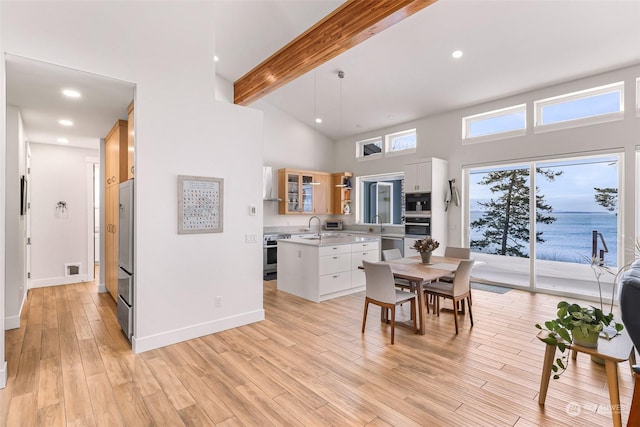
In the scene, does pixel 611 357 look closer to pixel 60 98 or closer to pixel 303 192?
pixel 60 98

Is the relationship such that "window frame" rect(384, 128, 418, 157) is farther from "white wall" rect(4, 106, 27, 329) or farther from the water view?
"white wall" rect(4, 106, 27, 329)

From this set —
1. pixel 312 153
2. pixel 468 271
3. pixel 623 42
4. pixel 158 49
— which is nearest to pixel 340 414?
pixel 468 271

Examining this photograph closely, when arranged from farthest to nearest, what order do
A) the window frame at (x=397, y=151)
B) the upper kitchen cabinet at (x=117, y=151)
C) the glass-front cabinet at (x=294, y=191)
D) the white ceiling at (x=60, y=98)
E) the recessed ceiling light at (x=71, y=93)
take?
the glass-front cabinet at (x=294, y=191) → the window frame at (x=397, y=151) → the upper kitchen cabinet at (x=117, y=151) → the recessed ceiling light at (x=71, y=93) → the white ceiling at (x=60, y=98)

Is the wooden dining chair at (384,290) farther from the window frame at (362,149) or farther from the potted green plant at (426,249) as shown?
the window frame at (362,149)

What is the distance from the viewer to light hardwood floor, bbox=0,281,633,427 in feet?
6.96

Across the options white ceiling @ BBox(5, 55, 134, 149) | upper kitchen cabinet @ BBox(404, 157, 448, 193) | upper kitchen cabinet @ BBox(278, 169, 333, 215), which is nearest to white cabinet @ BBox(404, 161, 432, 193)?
upper kitchen cabinet @ BBox(404, 157, 448, 193)

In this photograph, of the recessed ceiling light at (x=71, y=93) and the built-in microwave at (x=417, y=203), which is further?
the built-in microwave at (x=417, y=203)

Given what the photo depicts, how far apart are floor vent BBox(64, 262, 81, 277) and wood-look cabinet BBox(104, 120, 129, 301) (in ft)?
4.03

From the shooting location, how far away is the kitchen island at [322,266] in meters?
4.73

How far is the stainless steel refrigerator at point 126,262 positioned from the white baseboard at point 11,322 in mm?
1260

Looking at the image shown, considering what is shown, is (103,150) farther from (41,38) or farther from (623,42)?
(623,42)

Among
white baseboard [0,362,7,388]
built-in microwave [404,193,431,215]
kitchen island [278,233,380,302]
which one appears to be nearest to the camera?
white baseboard [0,362,7,388]

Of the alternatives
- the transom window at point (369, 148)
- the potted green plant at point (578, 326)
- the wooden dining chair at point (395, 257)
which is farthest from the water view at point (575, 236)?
the transom window at point (369, 148)

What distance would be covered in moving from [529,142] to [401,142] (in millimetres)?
2587
